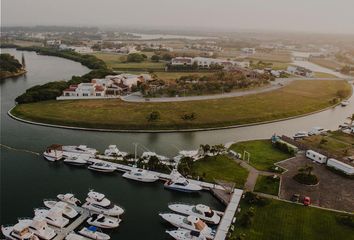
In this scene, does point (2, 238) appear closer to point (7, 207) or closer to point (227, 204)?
point (7, 207)

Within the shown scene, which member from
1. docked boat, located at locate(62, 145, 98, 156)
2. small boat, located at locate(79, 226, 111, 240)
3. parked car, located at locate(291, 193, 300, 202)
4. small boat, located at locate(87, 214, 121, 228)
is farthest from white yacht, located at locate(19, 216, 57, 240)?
parked car, located at locate(291, 193, 300, 202)

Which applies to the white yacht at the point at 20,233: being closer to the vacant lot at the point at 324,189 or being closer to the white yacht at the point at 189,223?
the white yacht at the point at 189,223

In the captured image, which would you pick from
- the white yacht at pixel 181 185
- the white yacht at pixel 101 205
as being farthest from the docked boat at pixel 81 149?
the white yacht at pixel 181 185

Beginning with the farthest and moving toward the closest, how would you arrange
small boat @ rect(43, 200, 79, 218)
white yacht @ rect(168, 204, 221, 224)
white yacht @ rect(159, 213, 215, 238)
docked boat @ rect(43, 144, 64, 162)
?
docked boat @ rect(43, 144, 64, 162), small boat @ rect(43, 200, 79, 218), white yacht @ rect(168, 204, 221, 224), white yacht @ rect(159, 213, 215, 238)

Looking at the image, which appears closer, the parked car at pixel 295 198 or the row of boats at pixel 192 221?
the row of boats at pixel 192 221

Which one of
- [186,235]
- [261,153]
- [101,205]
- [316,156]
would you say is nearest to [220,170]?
[261,153]

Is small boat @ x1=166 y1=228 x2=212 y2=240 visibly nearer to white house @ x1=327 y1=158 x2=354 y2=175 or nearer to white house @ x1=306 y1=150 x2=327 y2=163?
white house @ x1=327 y1=158 x2=354 y2=175
